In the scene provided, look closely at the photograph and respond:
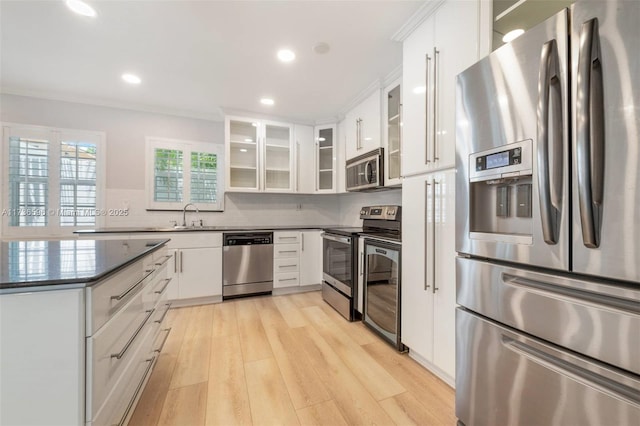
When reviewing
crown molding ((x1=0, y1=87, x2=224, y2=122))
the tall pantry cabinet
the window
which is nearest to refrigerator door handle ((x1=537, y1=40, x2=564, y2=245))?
the tall pantry cabinet

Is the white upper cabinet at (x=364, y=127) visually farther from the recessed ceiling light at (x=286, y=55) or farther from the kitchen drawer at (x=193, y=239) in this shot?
the kitchen drawer at (x=193, y=239)

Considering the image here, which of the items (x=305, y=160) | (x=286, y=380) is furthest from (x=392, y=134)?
(x=286, y=380)

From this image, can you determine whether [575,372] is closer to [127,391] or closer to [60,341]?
[60,341]

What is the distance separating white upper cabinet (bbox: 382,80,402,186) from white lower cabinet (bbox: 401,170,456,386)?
582mm

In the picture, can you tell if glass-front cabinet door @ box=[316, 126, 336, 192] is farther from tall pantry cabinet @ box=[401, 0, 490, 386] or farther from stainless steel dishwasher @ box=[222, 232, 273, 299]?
tall pantry cabinet @ box=[401, 0, 490, 386]

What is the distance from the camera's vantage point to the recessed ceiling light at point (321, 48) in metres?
2.10

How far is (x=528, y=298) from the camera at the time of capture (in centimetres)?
93

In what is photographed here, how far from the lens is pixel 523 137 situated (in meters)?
0.95

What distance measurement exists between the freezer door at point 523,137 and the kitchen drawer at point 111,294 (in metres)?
1.51

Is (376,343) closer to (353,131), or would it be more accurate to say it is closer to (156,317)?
(156,317)

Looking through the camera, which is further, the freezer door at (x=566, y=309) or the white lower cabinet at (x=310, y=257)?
the white lower cabinet at (x=310, y=257)

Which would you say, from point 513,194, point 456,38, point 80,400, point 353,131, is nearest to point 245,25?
point 456,38

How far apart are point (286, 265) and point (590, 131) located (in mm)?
3188

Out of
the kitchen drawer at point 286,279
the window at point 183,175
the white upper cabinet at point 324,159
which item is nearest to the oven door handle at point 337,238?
the kitchen drawer at point 286,279
